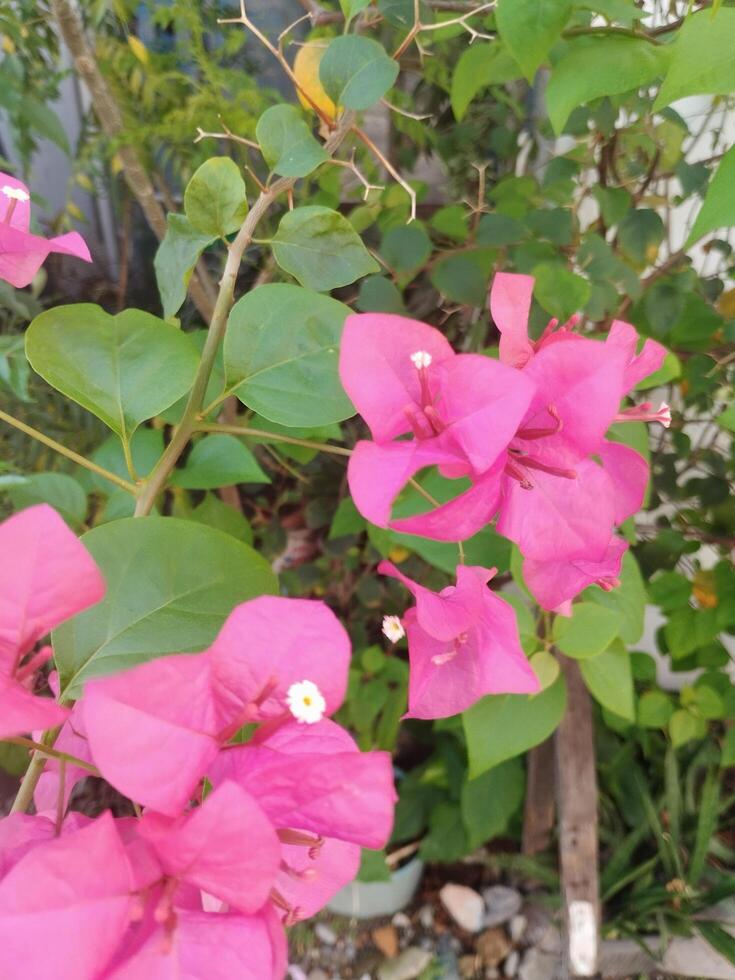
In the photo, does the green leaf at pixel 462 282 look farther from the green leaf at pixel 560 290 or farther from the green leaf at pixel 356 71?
the green leaf at pixel 356 71

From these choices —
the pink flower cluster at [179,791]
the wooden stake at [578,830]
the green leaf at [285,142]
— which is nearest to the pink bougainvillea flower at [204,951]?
the pink flower cluster at [179,791]

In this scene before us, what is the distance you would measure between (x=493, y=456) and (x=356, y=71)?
24 centimetres

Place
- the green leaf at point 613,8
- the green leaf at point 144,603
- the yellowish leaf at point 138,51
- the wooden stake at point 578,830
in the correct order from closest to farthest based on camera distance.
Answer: the green leaf at point 144,603, the green leaf at point 613,8, the yellowish leaf at point 138,51, the wooden stake at point 578,830

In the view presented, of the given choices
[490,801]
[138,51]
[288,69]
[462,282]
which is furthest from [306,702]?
[490,801]

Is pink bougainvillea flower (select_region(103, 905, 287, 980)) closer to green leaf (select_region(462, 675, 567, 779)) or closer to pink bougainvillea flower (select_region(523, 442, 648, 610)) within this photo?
pink bougainvillea flower (select_region(523, 442, 648, 610))

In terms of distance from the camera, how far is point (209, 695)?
24cm

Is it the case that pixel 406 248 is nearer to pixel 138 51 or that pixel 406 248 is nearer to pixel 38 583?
pixel 138 51

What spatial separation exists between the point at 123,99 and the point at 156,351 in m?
0.58

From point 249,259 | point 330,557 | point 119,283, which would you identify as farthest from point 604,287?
point 119,283

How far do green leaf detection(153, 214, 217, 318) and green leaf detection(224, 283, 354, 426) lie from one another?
1.9 inches

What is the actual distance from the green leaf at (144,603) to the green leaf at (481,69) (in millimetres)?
453

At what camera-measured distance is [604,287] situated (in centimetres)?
68

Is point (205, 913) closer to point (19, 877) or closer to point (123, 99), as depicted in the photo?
point (19, 877)

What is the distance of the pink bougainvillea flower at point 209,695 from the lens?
217mm
